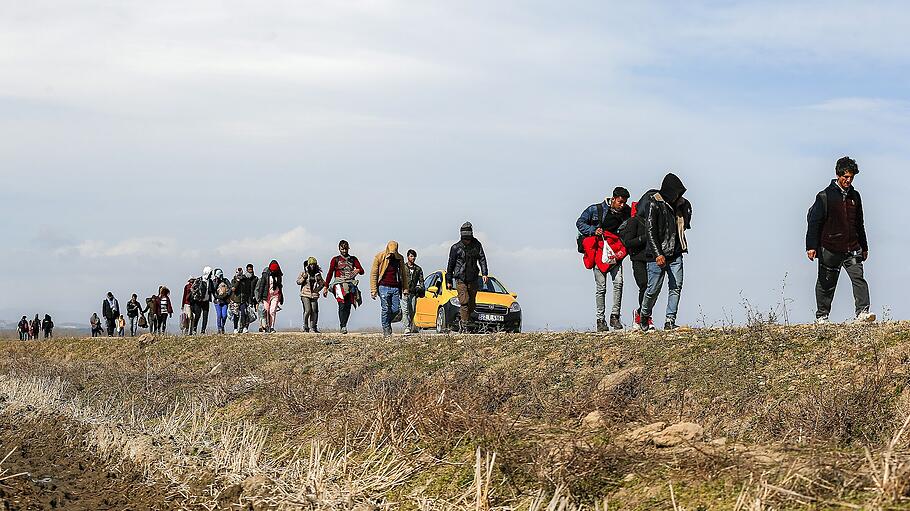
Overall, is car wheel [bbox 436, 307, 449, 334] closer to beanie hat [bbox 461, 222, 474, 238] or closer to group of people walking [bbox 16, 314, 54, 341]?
beanie hat [bbox 461, 222, 474, 238]

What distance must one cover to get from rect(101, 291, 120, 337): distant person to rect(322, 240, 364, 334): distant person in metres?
20.2

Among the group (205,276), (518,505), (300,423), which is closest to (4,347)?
(205,276)

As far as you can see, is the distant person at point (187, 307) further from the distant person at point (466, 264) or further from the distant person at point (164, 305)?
the distant person at point (466, 264)

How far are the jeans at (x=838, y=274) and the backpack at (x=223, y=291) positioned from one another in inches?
751

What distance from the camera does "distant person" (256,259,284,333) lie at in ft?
92.7

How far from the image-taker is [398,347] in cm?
1708

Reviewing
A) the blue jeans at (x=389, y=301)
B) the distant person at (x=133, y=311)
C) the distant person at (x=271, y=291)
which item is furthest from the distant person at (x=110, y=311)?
the blue jeans at (x=389, y=301)

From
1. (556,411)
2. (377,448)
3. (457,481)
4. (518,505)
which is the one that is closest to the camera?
(518,505)

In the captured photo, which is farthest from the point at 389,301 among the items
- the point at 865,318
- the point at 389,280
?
the point at 865,318

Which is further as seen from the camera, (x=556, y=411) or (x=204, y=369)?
(x=204, y=369)

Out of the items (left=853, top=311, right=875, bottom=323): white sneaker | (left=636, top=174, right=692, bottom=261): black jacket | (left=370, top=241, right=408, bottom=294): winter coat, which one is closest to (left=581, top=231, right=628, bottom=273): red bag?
(left=636, top=174, right=692, bottom=261): black jacket

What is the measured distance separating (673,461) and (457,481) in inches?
61.3

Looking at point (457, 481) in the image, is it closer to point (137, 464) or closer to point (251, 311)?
point (137, 464)

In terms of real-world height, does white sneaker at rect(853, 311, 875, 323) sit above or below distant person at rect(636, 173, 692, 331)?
below
